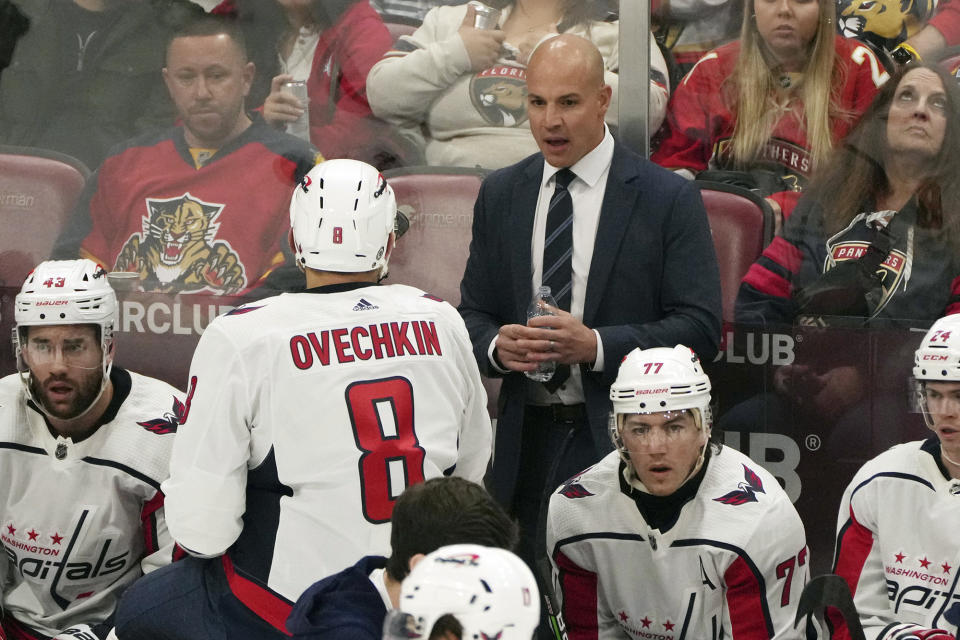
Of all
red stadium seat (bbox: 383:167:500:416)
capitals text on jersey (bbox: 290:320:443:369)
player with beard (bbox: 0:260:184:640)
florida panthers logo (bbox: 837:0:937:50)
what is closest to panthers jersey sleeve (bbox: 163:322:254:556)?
capitals text on jersey (bbox: 290:320:443:369)

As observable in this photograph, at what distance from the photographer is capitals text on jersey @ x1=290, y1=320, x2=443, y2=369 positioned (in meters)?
2.32

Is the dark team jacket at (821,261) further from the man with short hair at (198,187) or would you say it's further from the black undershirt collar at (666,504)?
the man with short hair at (198,187)

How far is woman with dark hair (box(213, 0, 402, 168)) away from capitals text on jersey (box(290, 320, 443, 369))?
1676 millimetres

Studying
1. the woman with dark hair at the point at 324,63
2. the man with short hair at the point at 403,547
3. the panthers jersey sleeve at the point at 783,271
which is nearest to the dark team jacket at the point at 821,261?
the panthers jersey sleeve at the point at 783,271

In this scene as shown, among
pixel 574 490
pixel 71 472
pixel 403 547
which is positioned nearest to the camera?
pixel 403 547

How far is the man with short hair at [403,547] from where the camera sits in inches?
71.6

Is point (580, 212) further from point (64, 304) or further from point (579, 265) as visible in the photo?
point (64, 304)

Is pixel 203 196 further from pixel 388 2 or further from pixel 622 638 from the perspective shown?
pixel 622 638

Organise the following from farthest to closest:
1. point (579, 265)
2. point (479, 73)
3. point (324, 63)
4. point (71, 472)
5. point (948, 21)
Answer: point (324, 63) < point (479, 73) < point (948, 21) < point (579, 265) < point (71, 472)

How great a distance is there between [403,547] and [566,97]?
157 cm

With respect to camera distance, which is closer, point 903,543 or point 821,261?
point 903,543

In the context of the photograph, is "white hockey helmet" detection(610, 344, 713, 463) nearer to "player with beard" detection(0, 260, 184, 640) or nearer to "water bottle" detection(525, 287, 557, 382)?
"water bottle" detection(525, 287, 557, 382)

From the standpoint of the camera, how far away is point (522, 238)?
3191 millimetres

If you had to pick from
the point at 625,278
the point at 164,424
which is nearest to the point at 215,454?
the point at 164,424
